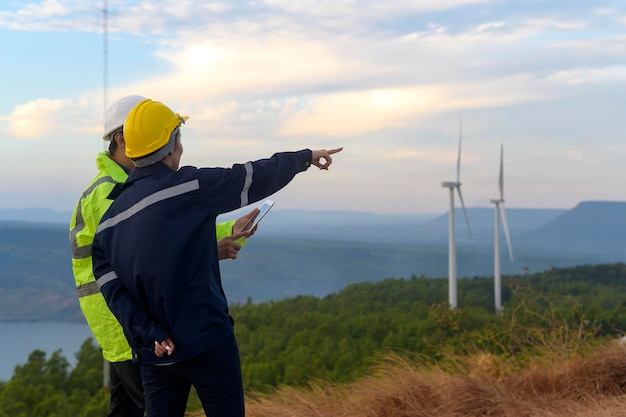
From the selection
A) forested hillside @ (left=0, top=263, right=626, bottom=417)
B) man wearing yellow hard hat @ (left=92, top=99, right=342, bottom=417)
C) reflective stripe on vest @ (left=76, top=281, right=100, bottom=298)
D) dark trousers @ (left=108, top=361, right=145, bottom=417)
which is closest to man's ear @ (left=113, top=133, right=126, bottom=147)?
man wearing yellow hard hat @ (left=92, top=99, right=342, bottom=417)

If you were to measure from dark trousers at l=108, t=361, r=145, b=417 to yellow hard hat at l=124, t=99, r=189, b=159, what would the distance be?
1.09 meters

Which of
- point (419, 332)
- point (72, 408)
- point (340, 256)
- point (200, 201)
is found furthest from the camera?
point (340, 256)

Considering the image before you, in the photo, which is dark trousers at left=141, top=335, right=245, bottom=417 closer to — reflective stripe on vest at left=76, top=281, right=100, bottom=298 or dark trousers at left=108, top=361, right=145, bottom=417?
dark trousers at left=108, top=361, right=145, bottom=417

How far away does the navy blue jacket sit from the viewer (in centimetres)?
323

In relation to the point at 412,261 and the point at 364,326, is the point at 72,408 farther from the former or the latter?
the point at 412,261

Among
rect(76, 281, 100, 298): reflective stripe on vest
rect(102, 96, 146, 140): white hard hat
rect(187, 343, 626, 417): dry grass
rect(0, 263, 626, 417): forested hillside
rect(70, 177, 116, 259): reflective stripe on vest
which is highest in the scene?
rect(102, 96, 146, 140): white hard hat

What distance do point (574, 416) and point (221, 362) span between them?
2.95 metres

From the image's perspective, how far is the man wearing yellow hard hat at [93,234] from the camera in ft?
12.4

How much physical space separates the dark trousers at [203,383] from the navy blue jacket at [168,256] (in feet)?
0.24

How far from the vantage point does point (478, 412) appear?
5.54 metres

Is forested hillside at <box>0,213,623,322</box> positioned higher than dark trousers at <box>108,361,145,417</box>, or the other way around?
dark trousers at <box>108,361,145,417</box>

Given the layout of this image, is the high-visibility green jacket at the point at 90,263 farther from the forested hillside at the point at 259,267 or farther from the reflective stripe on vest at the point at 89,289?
the forested hillside at the point at 259,267

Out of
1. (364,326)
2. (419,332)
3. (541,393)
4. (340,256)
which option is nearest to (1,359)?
(364,326)

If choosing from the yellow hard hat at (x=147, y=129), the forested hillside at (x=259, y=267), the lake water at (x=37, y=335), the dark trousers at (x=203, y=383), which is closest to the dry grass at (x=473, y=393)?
the dark trousers at (x=203, y=383)
